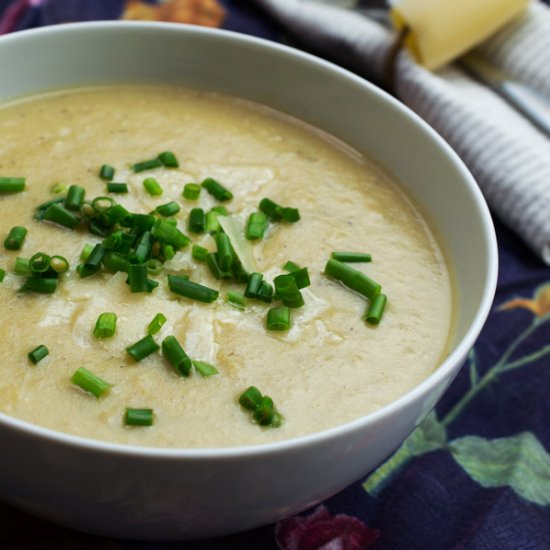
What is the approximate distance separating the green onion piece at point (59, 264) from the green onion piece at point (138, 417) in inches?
14.4

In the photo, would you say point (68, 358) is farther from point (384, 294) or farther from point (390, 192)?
point (390, 192)

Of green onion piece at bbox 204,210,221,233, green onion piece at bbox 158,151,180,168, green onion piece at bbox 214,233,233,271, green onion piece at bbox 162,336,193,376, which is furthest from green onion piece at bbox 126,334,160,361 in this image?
green onion piece at bbox 158,151,180,168

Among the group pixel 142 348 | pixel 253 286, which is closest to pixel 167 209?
pixel 253 286

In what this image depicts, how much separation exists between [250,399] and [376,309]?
0.34 meters

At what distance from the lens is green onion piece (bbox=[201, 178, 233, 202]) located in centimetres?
200

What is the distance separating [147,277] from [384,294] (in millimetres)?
460

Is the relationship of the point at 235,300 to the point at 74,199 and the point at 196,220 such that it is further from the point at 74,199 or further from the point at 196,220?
the point at 74,199

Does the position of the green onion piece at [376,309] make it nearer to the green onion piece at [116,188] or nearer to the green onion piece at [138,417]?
the green onion piece at [138,417]

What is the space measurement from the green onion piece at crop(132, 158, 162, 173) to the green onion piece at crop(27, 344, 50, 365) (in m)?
0.57

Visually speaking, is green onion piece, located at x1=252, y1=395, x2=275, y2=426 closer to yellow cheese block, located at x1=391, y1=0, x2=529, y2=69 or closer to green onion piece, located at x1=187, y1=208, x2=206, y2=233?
green onion piece, located at x1=187, y1=208, x2=206, y2=233

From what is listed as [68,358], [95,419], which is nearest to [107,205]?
[68,358]

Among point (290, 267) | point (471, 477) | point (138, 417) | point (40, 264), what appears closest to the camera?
point (138, 417)

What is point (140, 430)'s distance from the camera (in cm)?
153

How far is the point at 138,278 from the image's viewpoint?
1.74 m
